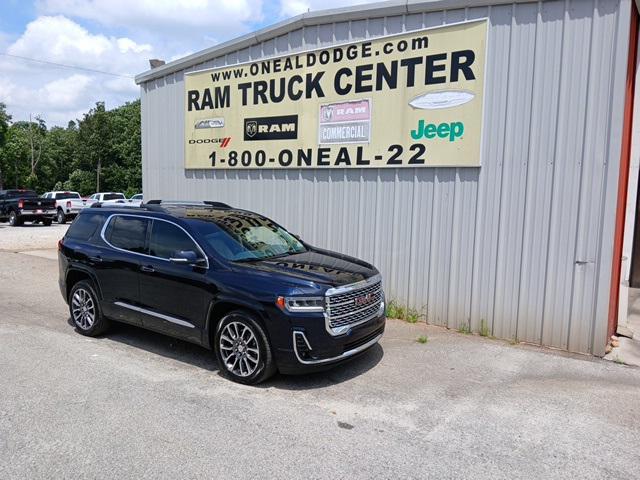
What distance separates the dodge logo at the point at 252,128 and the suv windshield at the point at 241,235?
10.6 feet

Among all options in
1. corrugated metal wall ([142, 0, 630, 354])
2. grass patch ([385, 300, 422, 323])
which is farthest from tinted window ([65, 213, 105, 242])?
grass patch ([385, 300, 422, 323])

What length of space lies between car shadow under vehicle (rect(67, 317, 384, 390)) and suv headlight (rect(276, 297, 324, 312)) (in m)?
0.75

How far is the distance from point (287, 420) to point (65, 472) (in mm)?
1669

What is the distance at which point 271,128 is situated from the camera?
956 cm

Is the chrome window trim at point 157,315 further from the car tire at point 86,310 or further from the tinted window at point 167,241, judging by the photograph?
the tinted window at point 167,241

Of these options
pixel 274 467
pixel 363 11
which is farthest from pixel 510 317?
pixel 363 11

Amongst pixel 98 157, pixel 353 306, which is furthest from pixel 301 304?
pixel 98 157

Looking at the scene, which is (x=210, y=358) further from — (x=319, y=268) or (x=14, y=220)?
(x=14, y=220)

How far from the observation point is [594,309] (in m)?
6.39

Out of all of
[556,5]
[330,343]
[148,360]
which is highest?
[556,5]

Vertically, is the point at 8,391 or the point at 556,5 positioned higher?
the point at 556,5

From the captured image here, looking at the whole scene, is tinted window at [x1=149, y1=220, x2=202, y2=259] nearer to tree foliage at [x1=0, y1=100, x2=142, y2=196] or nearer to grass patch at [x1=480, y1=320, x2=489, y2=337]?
grass patch at [x1=480, y1=320, x2=489, y2=337]

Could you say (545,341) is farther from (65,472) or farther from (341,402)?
(65,472)

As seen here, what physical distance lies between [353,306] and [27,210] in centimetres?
2574
